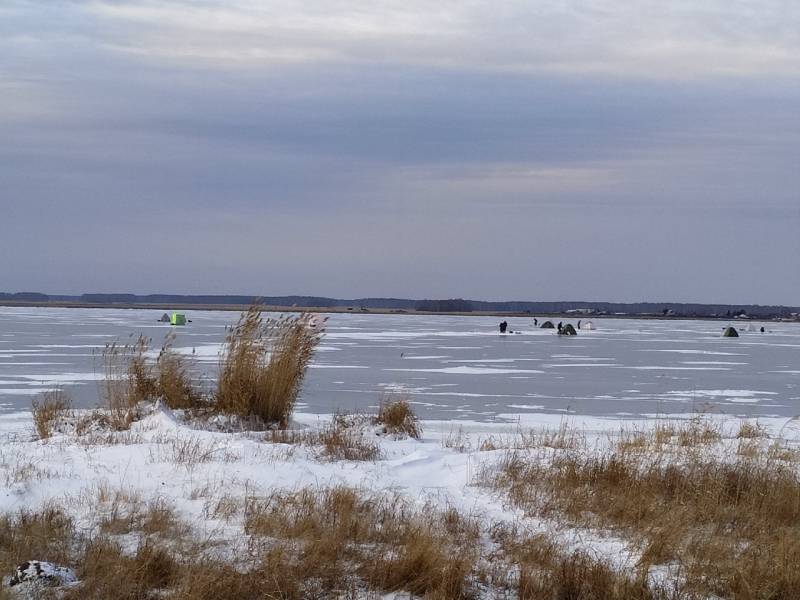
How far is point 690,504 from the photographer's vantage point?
7871 mm

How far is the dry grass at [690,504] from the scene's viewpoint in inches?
245

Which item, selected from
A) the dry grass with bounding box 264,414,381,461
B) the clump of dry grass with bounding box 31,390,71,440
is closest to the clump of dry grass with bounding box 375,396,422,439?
the dry grass with bounding box 264,414,381,461

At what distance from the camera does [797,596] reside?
19.4 ft

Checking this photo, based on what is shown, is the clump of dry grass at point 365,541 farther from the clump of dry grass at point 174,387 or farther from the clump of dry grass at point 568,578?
the clump of dry grass at point 174,387

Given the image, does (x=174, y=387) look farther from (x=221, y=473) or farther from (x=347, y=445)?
(x=221, y=473)

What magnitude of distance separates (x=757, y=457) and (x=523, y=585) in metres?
4.53

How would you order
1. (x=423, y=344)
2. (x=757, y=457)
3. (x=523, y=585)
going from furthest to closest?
1. (x=423, y=344)
2. (x=757, y=457)
3. (x=523, y=585)

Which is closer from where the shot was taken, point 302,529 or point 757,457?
point 302,529

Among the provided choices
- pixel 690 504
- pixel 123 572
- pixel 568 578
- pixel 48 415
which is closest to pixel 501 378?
pixel 48 415

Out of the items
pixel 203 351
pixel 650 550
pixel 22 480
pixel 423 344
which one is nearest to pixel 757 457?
pixel 650 550

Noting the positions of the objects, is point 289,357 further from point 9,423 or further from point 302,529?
point 302,529

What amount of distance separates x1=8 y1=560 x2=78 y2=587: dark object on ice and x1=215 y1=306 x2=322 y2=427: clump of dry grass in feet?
22.1

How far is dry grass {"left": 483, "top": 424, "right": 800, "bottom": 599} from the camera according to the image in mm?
6227

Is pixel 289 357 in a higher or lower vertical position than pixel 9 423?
higher
